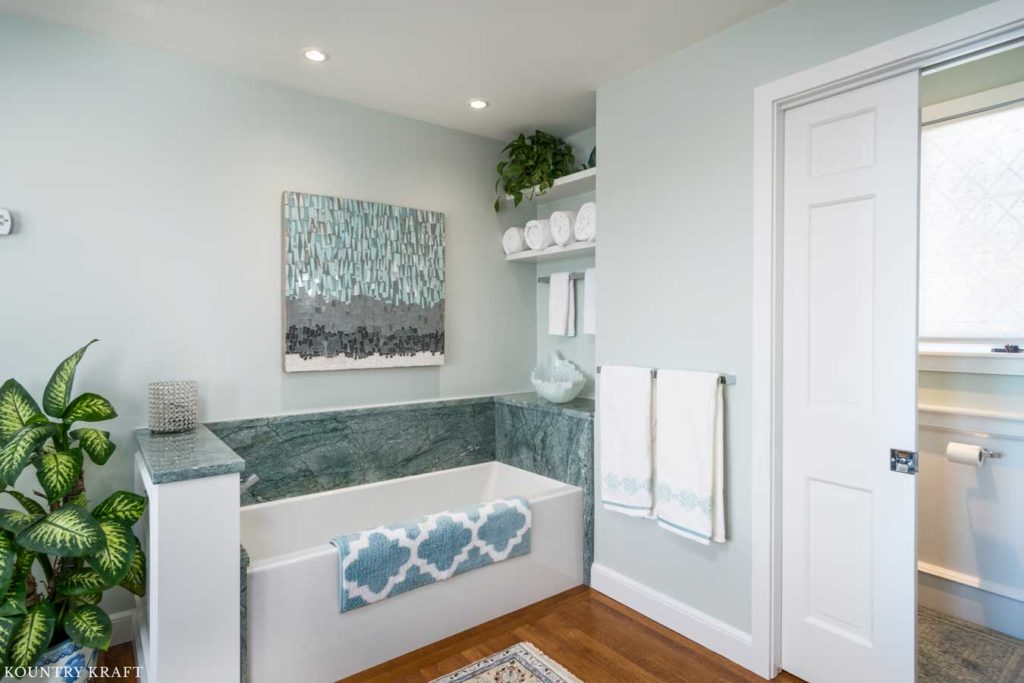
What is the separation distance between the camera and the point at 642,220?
2.57 m

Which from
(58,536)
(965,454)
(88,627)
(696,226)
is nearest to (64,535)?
(58,536)

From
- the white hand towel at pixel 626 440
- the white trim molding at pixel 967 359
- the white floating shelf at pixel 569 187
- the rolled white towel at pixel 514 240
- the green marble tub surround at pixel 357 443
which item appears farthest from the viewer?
the rolled white towel at pixel 514 240

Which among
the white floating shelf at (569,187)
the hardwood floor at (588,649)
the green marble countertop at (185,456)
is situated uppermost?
the white floating shelf at (569,187)

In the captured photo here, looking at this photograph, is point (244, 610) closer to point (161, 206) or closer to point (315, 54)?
point (161, 206)

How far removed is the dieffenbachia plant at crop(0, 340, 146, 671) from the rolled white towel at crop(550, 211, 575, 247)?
223 cm

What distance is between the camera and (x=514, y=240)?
11.4 ft

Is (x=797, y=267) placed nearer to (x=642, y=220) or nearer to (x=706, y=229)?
(x=706, y=229)

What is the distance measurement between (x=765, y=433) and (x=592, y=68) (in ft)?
5.77

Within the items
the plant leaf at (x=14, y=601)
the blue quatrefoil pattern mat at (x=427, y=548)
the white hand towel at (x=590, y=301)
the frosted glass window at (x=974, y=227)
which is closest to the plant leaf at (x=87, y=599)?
the plant leaf at (x=14, y=601)

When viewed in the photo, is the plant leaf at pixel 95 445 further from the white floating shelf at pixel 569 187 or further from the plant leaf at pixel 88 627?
the white floating shelf at pixel 569 187

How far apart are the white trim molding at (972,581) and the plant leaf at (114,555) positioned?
127 inches

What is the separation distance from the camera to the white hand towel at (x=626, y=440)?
2.48 m

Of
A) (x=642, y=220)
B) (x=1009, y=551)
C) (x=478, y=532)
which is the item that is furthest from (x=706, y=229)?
(x=1009, y=551)

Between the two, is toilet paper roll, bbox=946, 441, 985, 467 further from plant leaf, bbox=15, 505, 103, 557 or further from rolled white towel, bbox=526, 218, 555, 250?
plant leaf, bbox=15, 505, 103, 557
